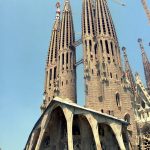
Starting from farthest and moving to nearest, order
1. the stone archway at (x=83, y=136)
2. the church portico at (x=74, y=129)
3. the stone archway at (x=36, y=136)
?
the stone archway at (x=36, y=136) → the stone archway at (x=83, y=136) → the church portico at (x=74, y=129)

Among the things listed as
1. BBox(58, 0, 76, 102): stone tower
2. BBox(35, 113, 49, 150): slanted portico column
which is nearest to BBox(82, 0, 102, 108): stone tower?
BBox(58, 0, 76, 102): stone tower

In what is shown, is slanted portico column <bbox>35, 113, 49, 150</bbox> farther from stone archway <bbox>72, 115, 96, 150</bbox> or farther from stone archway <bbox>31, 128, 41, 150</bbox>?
stone archway <bbox>72, 115, 96, 150</bbox>

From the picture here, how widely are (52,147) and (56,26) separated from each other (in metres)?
26.0

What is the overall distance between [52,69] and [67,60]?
11.2ft

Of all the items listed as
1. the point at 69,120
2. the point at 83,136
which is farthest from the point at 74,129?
the point at 69,120

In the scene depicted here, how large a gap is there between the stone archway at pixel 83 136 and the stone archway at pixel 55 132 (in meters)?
1.42

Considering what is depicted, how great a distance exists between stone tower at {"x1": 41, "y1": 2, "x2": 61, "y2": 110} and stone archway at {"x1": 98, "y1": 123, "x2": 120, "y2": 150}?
12.9 meters

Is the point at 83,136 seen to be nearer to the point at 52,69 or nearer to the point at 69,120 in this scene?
the point at 69,120

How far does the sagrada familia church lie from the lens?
3278 centimetres

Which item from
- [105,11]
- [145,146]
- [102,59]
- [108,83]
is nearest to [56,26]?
[105,11]

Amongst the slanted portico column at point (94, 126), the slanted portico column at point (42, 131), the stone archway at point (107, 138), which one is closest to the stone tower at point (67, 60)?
the slanted portico column at point (42, 131)

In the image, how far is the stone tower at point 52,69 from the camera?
45.8 m

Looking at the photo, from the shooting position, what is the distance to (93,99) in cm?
3816

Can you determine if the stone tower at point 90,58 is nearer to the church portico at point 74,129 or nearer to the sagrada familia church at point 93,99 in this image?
the sagrada familia church at point 93,99
